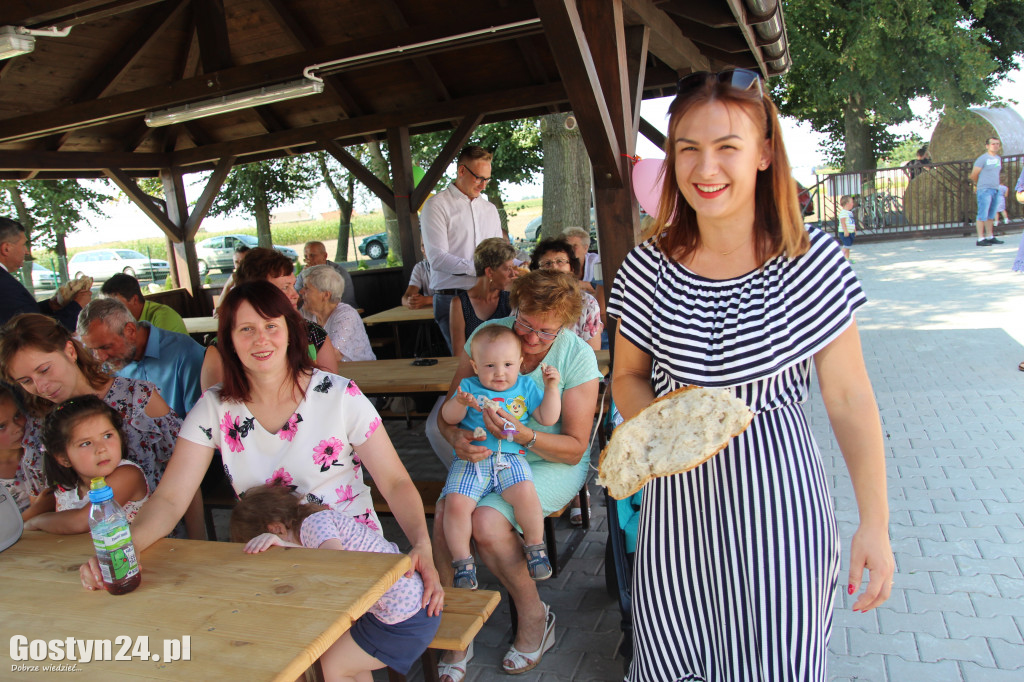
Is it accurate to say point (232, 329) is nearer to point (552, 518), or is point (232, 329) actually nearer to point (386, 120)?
point (552, 518)

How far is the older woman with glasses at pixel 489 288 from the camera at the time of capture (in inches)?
161

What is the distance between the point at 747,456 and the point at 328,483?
1.33 metres

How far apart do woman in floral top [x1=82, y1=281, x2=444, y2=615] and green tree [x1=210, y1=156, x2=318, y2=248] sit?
1918 centimetres

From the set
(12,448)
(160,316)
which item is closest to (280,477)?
(12,448)

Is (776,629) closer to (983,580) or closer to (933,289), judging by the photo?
(983,580)

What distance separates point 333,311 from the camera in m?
4.78

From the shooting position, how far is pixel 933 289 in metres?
9.60

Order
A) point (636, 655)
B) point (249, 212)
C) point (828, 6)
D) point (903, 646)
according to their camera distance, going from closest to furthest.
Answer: point (636, 655) < point (903, 646) < point (828, 6) < point (249, 212)

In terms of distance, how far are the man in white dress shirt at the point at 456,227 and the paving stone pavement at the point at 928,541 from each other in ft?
4.00

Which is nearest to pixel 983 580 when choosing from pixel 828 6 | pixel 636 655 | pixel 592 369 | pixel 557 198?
pixel 592 369

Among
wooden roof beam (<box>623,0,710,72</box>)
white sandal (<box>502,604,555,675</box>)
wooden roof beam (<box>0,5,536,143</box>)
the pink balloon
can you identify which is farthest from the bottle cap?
wooden roof beam (<box>0,5,536,143</box>)

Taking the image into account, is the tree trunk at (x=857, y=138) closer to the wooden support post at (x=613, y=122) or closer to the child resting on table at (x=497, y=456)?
the wooden support post at (x=613, y=122)

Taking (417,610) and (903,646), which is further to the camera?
(903,646)

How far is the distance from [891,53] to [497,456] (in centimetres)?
1822
